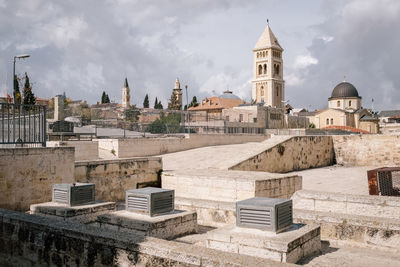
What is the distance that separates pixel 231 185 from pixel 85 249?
5736 millimetres

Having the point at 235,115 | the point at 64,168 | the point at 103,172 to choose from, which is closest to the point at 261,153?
the point at 103,172

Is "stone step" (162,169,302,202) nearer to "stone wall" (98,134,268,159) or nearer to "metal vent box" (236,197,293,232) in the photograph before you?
"metal vent box" (236,197,293,232)

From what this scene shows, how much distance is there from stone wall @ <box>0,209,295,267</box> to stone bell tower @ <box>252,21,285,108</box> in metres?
84.9

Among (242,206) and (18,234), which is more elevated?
(242,206)

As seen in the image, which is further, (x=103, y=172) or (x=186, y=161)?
(x=186, y=161)

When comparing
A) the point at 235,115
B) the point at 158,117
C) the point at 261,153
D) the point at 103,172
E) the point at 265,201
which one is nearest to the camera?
the point at 265,201

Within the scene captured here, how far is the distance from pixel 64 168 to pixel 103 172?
5.09ft

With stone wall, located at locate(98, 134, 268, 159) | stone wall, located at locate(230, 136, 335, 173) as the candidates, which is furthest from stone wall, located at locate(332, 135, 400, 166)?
stone wall, located at locate(98, 134, 268, 159)

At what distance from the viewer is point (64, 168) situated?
31.5 ft

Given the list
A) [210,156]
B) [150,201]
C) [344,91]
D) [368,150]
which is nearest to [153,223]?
[150,201]

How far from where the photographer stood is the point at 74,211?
7.24 m

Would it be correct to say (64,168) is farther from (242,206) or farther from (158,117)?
(158,117)

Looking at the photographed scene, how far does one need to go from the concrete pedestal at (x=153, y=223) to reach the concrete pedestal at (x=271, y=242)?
1088mm

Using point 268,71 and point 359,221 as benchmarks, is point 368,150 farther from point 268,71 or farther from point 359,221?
point 268,71
